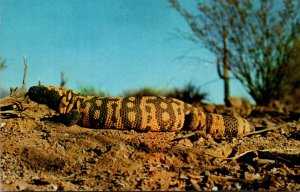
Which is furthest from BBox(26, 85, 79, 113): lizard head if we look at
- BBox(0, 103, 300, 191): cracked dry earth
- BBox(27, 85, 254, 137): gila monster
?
BBox(0, 103, 300, 191): cracked dry earth

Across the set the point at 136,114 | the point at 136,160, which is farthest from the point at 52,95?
the point at 136,160

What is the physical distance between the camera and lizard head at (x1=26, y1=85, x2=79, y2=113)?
5.50 metres

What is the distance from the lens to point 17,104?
16.7ft

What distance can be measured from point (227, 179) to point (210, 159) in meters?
0.46

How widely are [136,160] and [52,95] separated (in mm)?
2147

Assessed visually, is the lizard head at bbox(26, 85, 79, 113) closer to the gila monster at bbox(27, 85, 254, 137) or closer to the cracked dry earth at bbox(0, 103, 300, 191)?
the gila monster at bbox(27, 85, 254, 137)

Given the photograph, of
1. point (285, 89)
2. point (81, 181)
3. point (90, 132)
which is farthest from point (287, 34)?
point (81, 181)

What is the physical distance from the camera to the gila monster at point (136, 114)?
503 centimetres

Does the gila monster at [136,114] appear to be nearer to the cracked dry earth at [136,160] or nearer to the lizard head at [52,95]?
the lizard head at [52,95]

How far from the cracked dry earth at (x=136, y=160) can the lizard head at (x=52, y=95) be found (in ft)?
2.38

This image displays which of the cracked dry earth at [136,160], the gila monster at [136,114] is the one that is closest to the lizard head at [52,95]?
the gila monster at [136,114]

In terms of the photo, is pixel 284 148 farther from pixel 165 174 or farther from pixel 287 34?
pixel 287 34

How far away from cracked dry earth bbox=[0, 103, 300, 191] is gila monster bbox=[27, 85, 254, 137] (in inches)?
9.0

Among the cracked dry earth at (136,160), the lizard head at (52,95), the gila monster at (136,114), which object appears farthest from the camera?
the lizard head at (52,95)
